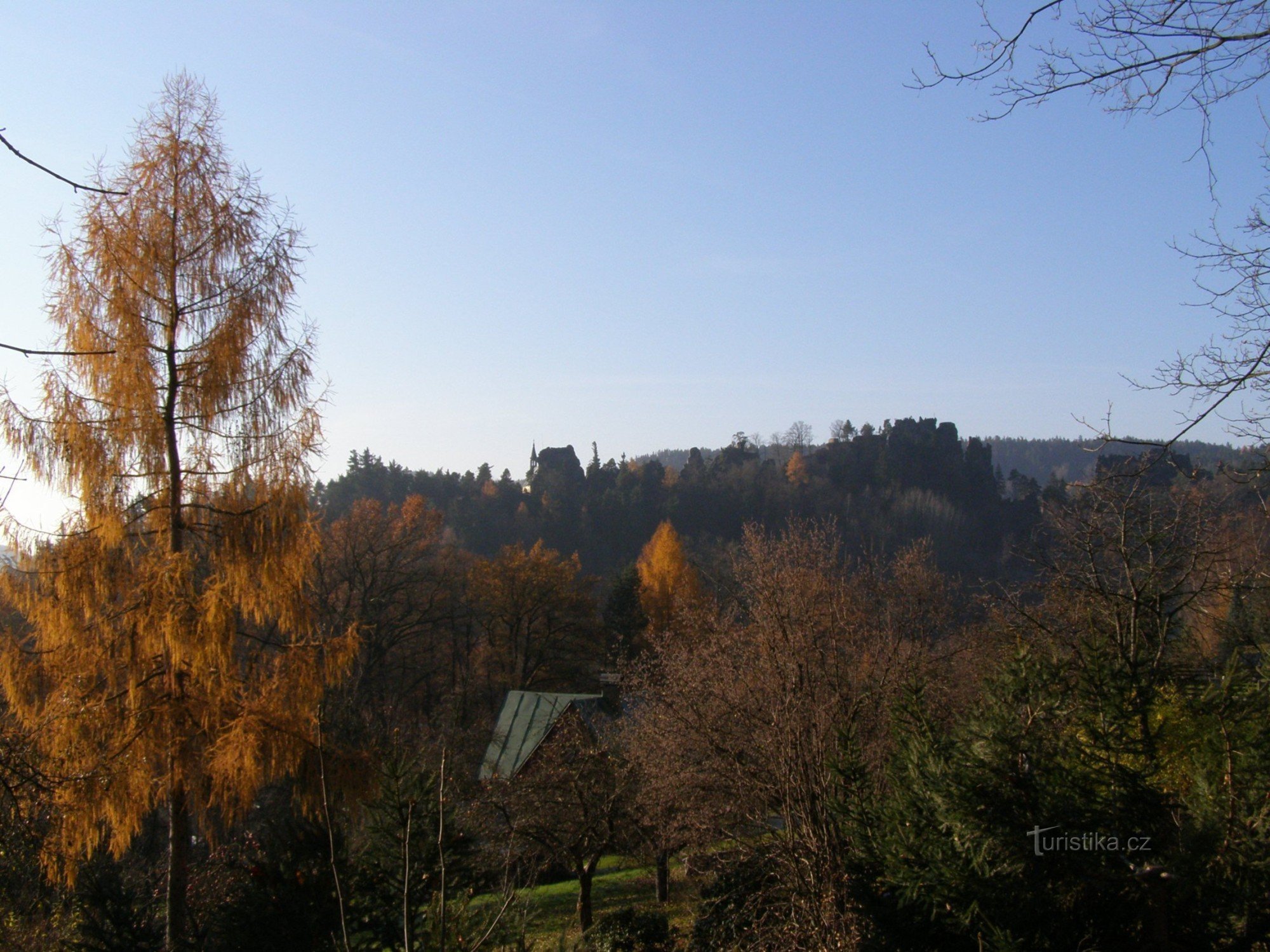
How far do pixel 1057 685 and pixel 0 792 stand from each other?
651 centimetres

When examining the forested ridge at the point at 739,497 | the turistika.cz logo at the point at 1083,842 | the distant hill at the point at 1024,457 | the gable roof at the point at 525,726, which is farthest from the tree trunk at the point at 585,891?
the distant hill at the point at 1024,457

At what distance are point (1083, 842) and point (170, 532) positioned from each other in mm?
7633

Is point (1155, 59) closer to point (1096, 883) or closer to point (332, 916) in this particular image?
point (1096, 883)

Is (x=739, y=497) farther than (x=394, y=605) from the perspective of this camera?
Yes

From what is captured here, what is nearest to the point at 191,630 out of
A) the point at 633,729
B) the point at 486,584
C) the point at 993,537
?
the point at 633,729

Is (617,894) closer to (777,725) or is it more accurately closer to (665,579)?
(777,725)

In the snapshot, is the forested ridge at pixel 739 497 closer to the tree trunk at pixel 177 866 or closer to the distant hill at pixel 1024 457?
the distant hill at pixel 1024 457

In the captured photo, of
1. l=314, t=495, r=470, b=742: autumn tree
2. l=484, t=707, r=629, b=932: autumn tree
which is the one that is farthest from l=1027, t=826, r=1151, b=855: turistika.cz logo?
l=314, t=495, r=470, b=742: autumn tree

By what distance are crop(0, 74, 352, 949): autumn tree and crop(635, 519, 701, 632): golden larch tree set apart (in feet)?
95.4

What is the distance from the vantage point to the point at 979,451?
3091 inches

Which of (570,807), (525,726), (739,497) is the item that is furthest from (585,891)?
(739,497)

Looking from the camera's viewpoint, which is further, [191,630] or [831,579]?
[831,579]

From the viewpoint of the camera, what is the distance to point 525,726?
20734 millimetres

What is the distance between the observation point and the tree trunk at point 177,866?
24.1ft
